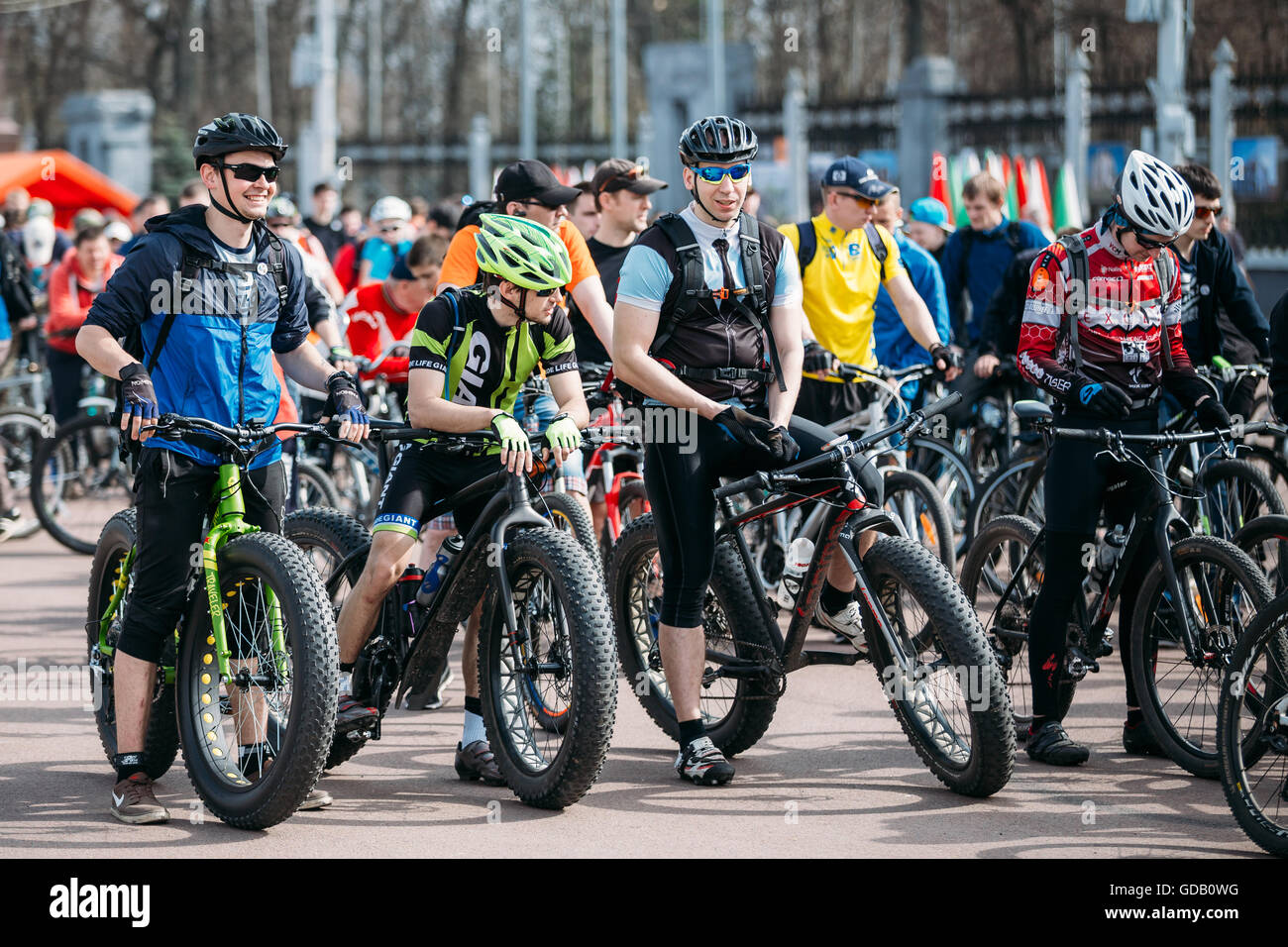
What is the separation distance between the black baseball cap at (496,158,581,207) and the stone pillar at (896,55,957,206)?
64.3ft

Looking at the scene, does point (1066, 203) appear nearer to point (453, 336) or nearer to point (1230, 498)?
point (1230, 498)

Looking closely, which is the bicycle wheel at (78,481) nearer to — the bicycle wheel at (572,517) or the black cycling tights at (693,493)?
the bicycle wheel at (572,517)

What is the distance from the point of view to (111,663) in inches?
237

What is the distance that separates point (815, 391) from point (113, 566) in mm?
3650

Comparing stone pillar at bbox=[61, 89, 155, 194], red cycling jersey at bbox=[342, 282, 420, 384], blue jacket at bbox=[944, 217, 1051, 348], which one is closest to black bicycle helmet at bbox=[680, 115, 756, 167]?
red cycling jersey at bbox=[342, 282, 420, 384]

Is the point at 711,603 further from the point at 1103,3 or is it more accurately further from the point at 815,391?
the point at 1103,3

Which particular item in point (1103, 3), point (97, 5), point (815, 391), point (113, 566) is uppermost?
point (97, 5)

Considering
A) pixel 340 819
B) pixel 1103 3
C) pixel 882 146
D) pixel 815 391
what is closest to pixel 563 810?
pixel 340 819

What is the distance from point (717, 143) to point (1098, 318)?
1.48 meters

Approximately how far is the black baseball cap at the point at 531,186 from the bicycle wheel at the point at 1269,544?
3174 millimetres

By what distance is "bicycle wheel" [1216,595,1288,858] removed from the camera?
501 cm

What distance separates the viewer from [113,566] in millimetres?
6113

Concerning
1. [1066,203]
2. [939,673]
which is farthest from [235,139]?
[1066,203]

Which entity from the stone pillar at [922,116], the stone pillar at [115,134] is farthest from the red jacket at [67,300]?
the stone pillar at [115,134]
